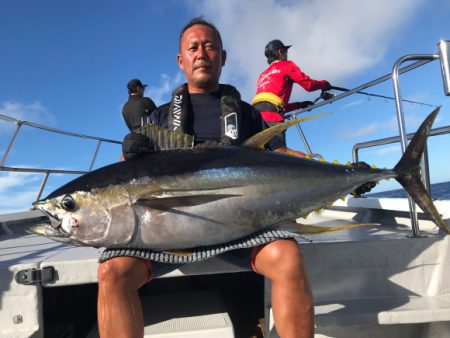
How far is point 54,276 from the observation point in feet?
5.83

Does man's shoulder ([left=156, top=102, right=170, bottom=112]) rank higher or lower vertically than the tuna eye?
higher

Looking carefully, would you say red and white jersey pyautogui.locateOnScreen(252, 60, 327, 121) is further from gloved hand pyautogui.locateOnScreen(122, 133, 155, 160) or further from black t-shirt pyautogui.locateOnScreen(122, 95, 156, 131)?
gloved hand pyautogui.locateOnScreen(122, 133, 155, 160)

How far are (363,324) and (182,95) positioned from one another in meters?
1.78

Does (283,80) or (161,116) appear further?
(283,80)

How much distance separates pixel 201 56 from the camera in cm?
234

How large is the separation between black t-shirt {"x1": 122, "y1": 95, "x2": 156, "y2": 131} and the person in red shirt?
6.02 feet

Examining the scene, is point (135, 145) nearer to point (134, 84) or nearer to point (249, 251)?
point (249, 251)

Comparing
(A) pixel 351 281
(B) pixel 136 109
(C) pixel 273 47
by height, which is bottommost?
(A) pixel 351 281

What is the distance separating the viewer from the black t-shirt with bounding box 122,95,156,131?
209 inches

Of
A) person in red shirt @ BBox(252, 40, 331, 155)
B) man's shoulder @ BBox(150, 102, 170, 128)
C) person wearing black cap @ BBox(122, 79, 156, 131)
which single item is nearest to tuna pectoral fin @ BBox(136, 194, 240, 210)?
man's shoulder @ BBox(150, 102, 170, 128)

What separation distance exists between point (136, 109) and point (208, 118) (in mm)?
3354

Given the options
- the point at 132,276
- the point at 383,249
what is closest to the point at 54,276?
the point at 132,276

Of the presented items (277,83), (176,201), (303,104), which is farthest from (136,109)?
(176,201)

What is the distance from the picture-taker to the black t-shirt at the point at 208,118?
7.50ft
